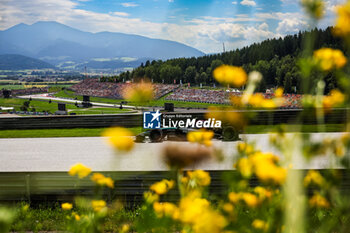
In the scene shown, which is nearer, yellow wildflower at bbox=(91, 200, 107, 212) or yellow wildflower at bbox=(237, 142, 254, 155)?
yellow wildflower at bbox=(237, 142, 254, 155)

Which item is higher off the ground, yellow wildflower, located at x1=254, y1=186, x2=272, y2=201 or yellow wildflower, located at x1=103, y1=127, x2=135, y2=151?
yellow wildflower, located at x1=103, y1=127, x2=135, y2=151

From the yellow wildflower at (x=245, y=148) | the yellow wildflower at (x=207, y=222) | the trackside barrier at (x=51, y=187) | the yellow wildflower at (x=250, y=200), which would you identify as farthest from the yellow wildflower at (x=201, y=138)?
the trackside barrier at (x=51, y=187)

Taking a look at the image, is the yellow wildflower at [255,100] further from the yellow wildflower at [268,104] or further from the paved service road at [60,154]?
the paved service road at [60,154]

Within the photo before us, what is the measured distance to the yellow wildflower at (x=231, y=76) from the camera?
0.83m

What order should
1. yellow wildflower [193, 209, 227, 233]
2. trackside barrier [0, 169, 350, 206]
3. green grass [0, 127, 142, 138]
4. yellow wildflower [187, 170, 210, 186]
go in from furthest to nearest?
green grass [0, 127, 142, 138]
trackside barrier [0, 169, 350, 206]
yellow wildflower [187, 170, 210, 186]
yellow wildflower [193, 209, 227, 233]

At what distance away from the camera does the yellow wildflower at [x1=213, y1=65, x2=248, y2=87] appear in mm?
829

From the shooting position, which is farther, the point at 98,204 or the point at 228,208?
the point at 98,204

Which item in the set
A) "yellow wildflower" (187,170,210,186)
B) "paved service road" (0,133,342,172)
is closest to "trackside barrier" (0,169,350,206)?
"paved service road" (0,133,342,172)

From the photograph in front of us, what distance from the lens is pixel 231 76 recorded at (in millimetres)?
833

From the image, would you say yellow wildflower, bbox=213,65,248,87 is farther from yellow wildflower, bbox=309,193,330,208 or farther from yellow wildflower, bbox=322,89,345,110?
yellow wildflower, bbox=309,193,330,208

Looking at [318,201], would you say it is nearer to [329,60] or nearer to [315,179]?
[315,179]

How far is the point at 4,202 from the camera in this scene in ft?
19.0

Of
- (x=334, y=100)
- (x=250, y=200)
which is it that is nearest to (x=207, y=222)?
(x=250, y=200)

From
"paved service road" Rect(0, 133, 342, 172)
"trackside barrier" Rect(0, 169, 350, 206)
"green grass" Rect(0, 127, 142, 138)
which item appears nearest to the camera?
"trackside barrier" Rect(0, 169, 350, 206)
